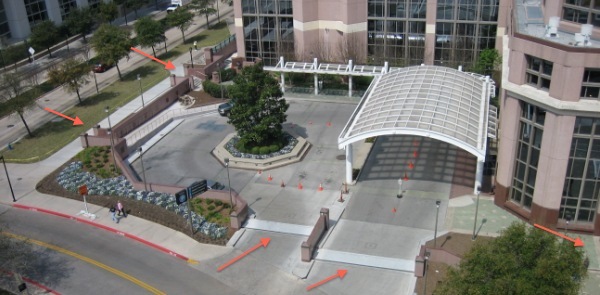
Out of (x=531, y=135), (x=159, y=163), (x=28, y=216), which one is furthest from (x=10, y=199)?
(x=531, y=135)

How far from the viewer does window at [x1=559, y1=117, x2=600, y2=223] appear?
34.6m

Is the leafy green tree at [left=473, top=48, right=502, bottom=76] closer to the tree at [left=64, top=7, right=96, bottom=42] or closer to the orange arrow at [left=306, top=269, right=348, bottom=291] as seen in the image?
the orange arrow at [left=306, top=269, right=348, bottom=291]

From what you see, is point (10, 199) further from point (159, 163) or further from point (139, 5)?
point (139, 5)

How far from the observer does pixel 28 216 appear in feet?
140

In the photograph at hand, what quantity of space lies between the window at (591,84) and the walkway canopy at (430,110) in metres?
7.22

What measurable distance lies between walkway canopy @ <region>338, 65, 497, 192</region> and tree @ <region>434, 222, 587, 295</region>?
14876mm

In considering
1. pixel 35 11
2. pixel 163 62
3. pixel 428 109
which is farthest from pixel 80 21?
pixel 428 109

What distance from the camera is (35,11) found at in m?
86.6

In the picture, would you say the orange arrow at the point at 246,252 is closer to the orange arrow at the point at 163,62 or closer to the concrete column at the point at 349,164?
the concrete column at the point at 349,164

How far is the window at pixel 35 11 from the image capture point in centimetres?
8538

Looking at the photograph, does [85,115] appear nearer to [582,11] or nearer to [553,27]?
[553,27]

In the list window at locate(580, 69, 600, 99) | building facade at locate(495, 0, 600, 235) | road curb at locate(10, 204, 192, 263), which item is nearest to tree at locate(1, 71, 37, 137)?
road curb at locate(10, 204, 192, 263)

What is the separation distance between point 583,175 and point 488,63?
2635cm

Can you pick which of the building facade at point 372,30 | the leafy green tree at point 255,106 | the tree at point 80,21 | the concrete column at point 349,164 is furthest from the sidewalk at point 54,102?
the concrete column at point 349,164
